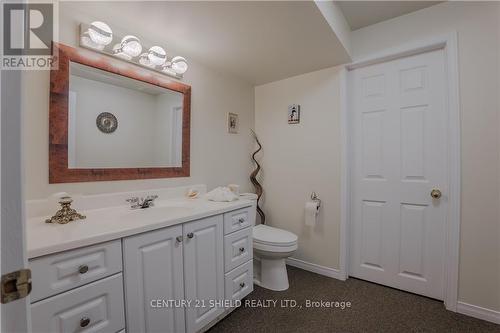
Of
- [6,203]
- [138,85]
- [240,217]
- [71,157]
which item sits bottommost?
[240,217]

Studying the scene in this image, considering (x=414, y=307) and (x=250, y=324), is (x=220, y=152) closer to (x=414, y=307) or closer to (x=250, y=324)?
(x=250, y=324)

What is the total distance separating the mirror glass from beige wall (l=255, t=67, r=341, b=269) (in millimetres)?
1130

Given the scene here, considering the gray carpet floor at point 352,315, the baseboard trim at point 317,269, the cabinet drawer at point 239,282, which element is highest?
the cabinet drawer at point 239,282

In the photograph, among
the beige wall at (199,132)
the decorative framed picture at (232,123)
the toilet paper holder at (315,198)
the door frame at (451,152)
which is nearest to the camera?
the beige wall at (199,132)

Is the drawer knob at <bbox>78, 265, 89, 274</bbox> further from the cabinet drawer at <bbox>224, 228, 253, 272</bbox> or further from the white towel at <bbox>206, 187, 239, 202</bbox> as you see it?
the white towel at <bbox>206, 187, 239, 202</bbox>

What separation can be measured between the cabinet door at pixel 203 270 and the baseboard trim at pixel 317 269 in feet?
3.83

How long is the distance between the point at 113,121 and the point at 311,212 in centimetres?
187

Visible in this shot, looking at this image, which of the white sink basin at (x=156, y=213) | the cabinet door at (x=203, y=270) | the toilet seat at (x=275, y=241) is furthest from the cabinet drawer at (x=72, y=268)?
the toilet seat at (x=275, y=241)

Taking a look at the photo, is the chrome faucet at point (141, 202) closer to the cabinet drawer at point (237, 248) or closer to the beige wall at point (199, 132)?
the beige wall at point (199, 132)

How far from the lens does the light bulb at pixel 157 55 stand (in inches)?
68.2

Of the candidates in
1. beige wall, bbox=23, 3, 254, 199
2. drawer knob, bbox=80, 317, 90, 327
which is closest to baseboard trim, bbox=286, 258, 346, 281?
beige wall, bbox=23, 3, 254, 199

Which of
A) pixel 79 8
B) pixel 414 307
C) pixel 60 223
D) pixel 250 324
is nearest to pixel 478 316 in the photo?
pixel 414 307

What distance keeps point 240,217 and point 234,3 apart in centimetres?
141

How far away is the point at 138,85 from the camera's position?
1767 mm
